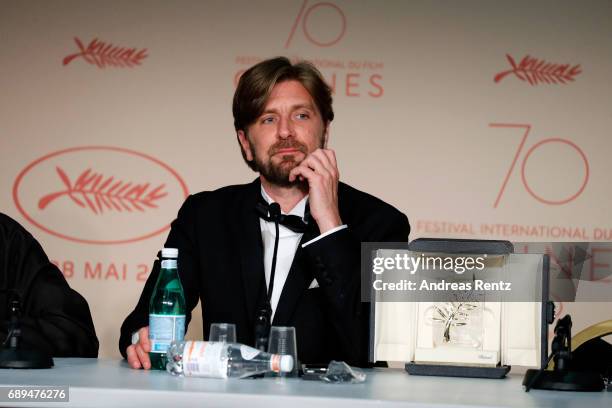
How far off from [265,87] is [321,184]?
0.37 metres

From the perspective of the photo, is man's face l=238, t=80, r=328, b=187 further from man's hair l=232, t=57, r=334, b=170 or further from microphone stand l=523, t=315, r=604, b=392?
microphone stand l=523, t=315, r=604, b=392

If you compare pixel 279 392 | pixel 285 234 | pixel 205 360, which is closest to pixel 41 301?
pixel 285 234

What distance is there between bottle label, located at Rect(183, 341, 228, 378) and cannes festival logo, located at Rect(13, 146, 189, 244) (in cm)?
197

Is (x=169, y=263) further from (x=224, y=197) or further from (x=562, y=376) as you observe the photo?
(x=562, y=376)

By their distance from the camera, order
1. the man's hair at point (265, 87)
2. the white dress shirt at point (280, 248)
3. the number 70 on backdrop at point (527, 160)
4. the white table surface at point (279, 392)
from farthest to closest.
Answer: the number 70 on backdrop at point (527, 160) → the man's hair at point (265, 87) → the white dress shirt at point (280, 248) → the white table surface at point (279, 392)

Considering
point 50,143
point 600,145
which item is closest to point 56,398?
point 50,143

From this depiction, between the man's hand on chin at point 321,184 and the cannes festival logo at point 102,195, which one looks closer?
the man's hand on chin at point 321,184

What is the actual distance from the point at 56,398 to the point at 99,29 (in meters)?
2.52

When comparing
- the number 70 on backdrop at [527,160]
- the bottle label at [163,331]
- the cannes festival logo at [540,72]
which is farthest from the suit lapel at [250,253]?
the cannes festival logo at [540,72]

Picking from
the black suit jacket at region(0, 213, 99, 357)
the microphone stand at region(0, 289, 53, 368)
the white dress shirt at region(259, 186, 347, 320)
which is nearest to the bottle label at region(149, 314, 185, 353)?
the microphone stand at region(0, 289, 53, 368)

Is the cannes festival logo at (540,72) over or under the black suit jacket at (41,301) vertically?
over

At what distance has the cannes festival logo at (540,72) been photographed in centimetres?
362

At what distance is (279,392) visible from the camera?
58.7 inches

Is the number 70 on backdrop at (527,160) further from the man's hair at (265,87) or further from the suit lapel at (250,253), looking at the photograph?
the suit lapel at (250,253)
